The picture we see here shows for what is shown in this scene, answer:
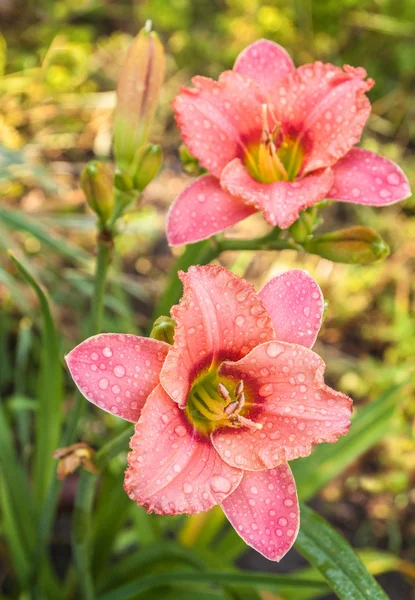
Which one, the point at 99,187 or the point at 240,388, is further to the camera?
the point at 99,187

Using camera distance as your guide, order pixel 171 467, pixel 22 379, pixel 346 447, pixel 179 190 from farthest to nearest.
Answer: pixel 179 190
pixel 22 379
pixel 346 447
pixel 171 467

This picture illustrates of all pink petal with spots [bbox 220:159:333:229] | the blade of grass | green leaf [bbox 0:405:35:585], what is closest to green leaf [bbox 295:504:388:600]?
pink petal with spots [bbox 220:159:333:229]

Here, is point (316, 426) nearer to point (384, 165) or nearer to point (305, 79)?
point (384, 165)

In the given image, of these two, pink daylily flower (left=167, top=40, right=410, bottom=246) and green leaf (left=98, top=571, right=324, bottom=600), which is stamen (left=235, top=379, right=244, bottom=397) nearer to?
pink daylily flower (left=167, top=40, right=410, bottom=246)

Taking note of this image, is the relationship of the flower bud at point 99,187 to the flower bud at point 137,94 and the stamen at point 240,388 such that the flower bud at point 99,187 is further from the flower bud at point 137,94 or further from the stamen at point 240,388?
the stamen at point 240,388

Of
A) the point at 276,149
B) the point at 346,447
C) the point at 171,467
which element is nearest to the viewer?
the point at 171,467

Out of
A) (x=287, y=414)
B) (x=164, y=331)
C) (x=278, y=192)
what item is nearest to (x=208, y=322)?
(x=164, y=331)

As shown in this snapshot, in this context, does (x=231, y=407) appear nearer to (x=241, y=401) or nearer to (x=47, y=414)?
(x=241, y=401)

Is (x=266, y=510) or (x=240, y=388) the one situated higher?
(x=240, y=388)
